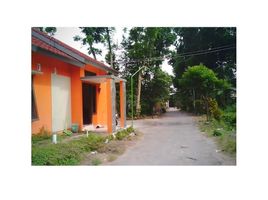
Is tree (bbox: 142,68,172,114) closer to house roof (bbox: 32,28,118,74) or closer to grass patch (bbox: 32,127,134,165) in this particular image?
house roof (bbox: 32,28,118,74)

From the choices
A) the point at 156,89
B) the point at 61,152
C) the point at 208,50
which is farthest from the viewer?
the point at 156,89

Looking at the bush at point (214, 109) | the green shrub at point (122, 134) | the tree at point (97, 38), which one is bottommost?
the green shrub at point (122, 134)

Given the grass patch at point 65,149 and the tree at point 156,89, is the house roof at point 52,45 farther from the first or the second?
the tree at point 156,89

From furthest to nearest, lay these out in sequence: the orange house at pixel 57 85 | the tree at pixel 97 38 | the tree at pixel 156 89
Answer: the tree at pixel 156 89, the tree at pixel 97 38, the orange house at pixel 57 85

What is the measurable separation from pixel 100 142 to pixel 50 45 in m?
2.62

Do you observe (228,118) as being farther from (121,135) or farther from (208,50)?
(121,135)

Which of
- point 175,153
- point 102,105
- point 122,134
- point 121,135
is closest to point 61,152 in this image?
point 175,153

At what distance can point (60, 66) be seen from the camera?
6.69 metres

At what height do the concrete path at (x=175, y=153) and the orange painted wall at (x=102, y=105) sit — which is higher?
the orange painted wall at (x=102, y=105)

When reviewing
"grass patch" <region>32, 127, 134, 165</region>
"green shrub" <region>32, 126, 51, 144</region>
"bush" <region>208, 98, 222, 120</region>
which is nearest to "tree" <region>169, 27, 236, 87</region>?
"bush" <region>208, 98, 222, 120</region>

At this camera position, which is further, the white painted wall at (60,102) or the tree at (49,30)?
the white painted wall at (60,102)

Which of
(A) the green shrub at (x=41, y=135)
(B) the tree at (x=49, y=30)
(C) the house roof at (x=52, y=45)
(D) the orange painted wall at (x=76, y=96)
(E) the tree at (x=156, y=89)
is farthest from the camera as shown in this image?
(E) the tree at (x=156, y=89)

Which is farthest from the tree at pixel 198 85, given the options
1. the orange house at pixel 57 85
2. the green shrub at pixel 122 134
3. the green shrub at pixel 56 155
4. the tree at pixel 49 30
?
the green shrub at pixel 56 155
